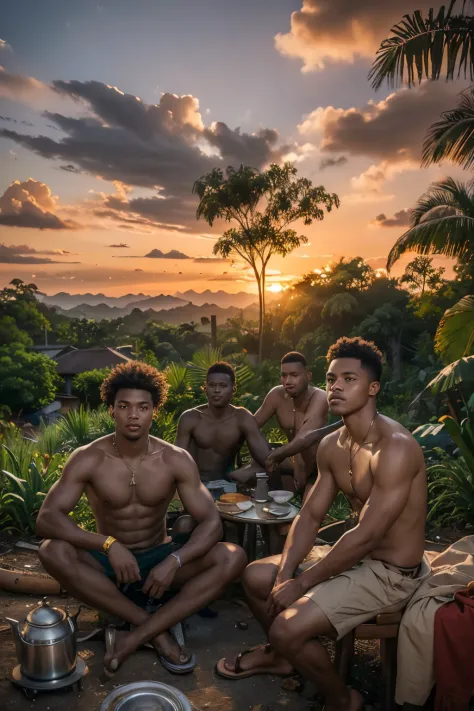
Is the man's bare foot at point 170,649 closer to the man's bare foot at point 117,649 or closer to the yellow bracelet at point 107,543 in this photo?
the man's bare foot at point 117,649

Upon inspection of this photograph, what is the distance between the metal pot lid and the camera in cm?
304

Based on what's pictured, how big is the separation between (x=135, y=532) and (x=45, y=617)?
0.81 meters

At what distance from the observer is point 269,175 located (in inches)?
1012

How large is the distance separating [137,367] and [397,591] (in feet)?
6.54

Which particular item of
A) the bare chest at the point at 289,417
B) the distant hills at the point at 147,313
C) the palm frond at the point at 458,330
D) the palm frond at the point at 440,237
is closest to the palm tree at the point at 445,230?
the palm frond at the point at 440,237

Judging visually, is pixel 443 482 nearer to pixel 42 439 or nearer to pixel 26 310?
pixel 42 439

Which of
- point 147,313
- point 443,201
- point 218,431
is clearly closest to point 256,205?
point 443,201

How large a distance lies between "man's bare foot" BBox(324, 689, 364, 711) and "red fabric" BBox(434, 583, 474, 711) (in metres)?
0.38

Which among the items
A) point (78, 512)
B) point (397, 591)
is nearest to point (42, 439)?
point (78, 512)

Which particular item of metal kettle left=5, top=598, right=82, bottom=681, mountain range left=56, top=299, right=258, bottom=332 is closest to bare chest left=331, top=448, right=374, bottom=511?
metal kettle left=5, top=598, right=82, bottom=681

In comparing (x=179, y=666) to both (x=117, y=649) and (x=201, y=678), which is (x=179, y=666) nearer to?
(x=201, y=678)

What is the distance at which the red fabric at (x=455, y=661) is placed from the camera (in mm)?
2713

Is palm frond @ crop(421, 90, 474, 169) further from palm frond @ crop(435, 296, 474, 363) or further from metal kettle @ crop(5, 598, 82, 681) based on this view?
metal kettle @ crop(5, 598, 82, 681)

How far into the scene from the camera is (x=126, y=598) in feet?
Answer: 11.5
